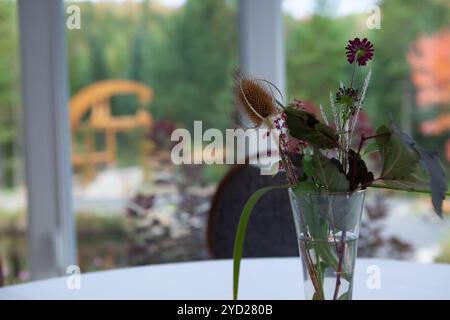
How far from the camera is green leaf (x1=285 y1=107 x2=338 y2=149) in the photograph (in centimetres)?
74

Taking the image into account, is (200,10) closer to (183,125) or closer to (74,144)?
(183,125)

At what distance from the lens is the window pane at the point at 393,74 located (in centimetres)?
229

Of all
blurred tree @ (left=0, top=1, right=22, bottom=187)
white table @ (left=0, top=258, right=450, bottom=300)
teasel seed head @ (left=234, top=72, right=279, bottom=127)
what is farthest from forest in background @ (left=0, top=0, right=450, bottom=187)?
teasel seed head @ (left=234, top=72, right=279, bottom=127)

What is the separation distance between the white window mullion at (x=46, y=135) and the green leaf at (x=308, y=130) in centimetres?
166

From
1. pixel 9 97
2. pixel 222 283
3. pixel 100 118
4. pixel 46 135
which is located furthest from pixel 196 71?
pixel 222 283

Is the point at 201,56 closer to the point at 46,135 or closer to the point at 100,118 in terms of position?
the point at 100,118

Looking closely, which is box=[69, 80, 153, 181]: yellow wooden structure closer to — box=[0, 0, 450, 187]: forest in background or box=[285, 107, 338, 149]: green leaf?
box=[0, 0, 450, 187]: forest in background

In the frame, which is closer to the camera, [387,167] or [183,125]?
[387,167]

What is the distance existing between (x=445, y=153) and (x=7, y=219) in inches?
66.3

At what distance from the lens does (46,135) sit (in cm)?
227

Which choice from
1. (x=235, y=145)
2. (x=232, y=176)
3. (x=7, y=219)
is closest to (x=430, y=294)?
(x=232, y=176)
